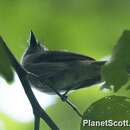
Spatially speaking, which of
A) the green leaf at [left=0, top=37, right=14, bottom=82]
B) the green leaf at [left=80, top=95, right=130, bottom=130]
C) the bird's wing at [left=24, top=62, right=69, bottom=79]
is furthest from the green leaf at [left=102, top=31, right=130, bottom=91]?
the bird's wing at [left=24, top=62, right=69, bottom=79]

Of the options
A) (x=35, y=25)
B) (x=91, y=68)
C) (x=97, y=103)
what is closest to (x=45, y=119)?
(x=97, y=103)

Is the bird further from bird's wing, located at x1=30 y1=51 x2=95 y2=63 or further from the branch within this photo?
the branch

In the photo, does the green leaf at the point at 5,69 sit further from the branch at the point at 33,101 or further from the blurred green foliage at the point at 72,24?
the blurred green foliage at the point at 72,24

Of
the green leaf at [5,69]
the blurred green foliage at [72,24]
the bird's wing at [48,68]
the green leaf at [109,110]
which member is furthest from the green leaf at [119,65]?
the bird's wing at [48,68]

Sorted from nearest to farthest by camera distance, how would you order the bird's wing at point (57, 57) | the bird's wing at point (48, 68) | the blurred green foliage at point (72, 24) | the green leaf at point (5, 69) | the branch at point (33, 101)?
1. the green leaf at point (5, 69)
2. the branch at point (33, 101)
3. the blurred green foliage at point (72, 24)
4. the bird's wing at point (57, 57)
5. the bird's wing at point (48, 68)

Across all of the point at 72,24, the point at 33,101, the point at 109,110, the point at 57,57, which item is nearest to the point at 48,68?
the point at 57,57

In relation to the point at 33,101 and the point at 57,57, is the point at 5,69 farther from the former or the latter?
the point at 57,57
